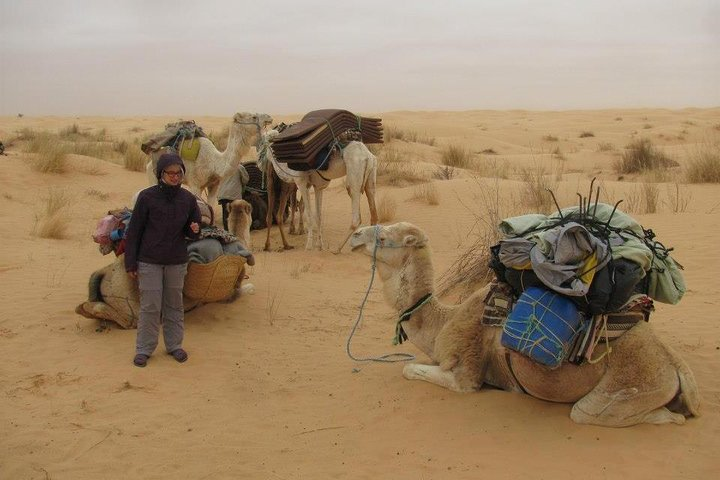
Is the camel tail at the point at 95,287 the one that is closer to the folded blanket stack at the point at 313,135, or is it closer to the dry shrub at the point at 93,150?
the folded blanket stack at the point at 313,135

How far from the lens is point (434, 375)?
5.71 metres

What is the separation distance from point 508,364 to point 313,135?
6.92 m

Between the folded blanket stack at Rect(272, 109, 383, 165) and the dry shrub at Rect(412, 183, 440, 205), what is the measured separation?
298 centimetres

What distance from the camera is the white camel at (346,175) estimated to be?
38.4ft

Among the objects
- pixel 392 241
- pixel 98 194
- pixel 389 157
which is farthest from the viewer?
pixel 389 157

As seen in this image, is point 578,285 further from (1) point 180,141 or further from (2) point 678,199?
(2) point 678,199

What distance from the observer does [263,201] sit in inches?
558

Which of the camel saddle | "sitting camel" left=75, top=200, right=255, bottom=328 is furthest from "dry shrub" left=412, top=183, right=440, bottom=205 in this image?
the camel saddle

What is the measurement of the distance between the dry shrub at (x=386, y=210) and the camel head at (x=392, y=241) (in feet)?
26.1

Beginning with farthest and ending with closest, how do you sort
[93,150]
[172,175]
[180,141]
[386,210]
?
[93,150] → [386,210] → [180,141] → [172,175]

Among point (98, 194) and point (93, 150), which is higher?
point (93, 150)

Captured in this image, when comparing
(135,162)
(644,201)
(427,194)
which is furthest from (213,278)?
(135,162)

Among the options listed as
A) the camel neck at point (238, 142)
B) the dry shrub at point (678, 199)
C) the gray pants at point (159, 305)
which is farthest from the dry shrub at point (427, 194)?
the gray pants at point (159, 305)

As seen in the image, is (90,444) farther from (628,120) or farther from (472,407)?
(628,120)
